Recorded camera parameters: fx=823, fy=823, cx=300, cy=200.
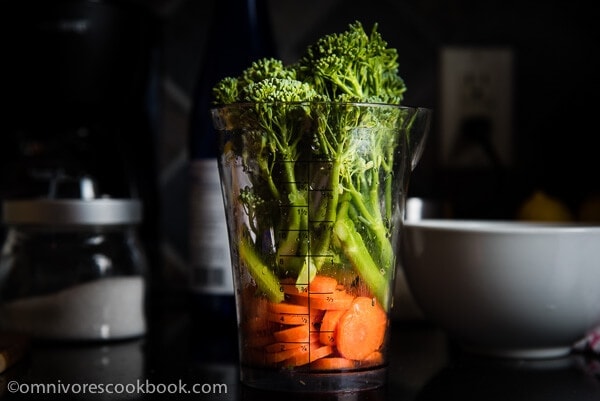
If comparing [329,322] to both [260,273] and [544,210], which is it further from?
[544,210]

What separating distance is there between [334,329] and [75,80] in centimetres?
54

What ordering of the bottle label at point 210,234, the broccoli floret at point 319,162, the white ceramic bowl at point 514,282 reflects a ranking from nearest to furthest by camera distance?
the broccoli floret at point 319,162, the white ceramic bowl at point 514,282, the bottle label at point 210,234

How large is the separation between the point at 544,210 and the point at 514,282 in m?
0.34

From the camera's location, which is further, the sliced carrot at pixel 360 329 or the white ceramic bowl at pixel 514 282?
the white ceramic bowl at pixel 514 282

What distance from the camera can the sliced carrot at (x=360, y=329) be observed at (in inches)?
23.7

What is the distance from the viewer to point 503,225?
0.90m

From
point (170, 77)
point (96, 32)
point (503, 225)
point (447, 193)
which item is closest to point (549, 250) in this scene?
point (503, 225)

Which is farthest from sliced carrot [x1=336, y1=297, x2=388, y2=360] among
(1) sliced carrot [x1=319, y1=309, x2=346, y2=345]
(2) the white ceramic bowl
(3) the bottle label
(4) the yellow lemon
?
(4) the yellow lemon

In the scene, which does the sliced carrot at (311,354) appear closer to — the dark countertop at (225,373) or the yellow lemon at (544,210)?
the dark countertop at (225,373)

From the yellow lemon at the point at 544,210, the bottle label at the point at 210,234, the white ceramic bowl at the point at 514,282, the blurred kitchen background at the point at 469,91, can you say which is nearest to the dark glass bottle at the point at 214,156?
the bottle label at the point at 210,234

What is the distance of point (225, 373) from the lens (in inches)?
28.7

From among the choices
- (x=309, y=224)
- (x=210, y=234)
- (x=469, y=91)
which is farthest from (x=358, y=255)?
(x=469, y=91)

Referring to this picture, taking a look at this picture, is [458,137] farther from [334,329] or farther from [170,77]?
[334,329]

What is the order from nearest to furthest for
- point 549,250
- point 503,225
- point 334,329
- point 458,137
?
point 334,329
point 549,250
point 503,225
point 458,137
